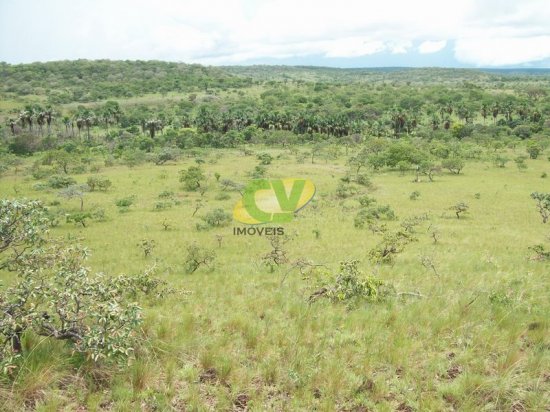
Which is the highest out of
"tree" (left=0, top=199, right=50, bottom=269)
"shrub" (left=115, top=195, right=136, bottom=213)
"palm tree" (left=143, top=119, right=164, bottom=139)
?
"palm tree" (left=143, top=119, right=164, bottom=139)

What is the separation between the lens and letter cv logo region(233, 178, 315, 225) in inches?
1667

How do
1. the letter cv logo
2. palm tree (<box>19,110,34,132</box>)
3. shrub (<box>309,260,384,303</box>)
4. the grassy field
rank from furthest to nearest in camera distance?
palm tree (<box>19,110,34,132</box>) → the letter cv logo → shrub (<box>309,260,384,303</box>) → the grassy field

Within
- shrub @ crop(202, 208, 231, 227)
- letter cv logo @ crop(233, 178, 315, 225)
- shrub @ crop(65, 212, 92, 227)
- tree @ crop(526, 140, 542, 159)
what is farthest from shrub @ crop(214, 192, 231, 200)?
tree @ crop(526, 140, 542, 159)

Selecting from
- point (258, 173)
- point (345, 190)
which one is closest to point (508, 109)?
point (345, 190)

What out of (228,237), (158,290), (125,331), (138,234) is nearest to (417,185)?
(228,237)

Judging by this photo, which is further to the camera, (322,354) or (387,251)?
(387,251)

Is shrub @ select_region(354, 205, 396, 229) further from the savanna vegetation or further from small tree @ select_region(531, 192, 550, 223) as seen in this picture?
small tree @ select_region(531, 192, 550, 223)

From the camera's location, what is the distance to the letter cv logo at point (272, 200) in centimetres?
4234

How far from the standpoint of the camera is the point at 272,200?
4878 cm

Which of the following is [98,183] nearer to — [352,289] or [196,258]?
[196,258]

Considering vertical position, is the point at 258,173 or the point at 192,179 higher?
Answer: the point at 192,179

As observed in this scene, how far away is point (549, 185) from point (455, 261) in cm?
5072

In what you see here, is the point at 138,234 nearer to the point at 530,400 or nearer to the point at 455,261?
the point at 455,261

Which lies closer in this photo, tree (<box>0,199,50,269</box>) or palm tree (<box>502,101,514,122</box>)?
tree (<box>0,199,50,269</box>)
